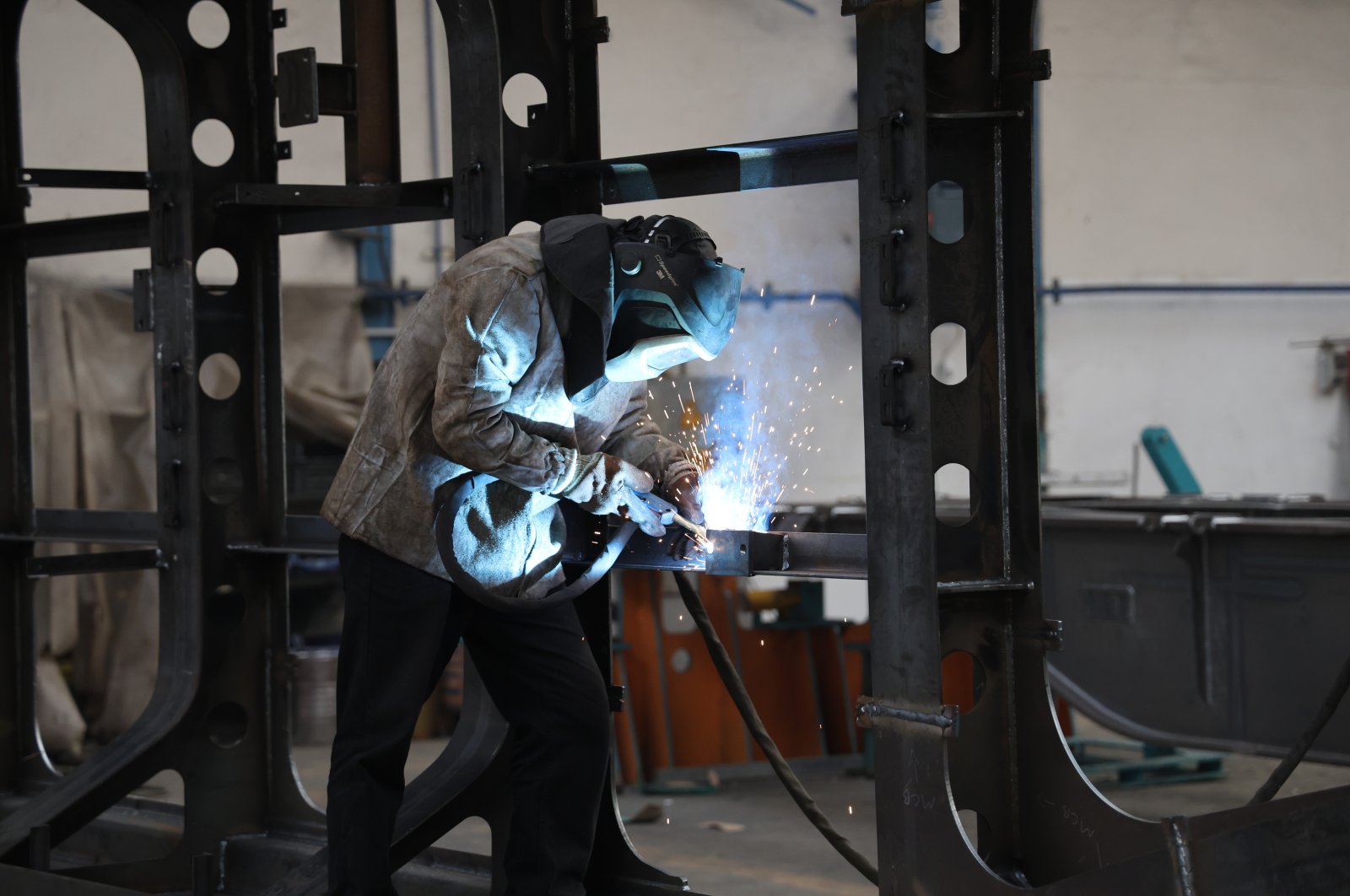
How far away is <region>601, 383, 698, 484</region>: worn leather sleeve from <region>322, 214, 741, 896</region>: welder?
8 cm

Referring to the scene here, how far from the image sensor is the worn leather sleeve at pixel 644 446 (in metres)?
3.65

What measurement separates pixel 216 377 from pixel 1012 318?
593cm

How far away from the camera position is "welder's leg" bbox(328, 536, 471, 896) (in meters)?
3.38

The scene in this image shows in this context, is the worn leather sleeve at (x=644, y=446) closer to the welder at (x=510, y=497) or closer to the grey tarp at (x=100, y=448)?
the welder at (x=510, y=497)

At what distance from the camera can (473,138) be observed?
400cm

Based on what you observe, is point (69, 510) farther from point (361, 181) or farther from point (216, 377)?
point (216, 377)

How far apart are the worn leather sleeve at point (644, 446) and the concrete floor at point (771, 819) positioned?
6.95 feet

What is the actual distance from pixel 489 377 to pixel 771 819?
3635 mm

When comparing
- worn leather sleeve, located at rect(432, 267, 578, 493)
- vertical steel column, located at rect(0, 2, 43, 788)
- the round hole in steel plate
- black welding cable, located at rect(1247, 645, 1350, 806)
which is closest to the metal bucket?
vertical steel column, located at rect(0, 2, 43, 788)

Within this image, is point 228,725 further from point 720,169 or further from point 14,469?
point 720,169

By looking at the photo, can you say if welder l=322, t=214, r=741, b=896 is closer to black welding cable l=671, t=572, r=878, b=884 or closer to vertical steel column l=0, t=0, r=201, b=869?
black welding cable l=671, t=572, r=878, b=884

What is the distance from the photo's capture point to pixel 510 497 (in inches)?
138

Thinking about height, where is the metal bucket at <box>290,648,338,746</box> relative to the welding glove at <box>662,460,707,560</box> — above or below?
below

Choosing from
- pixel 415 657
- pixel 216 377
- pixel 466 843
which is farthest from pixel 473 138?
pixel 216 377
